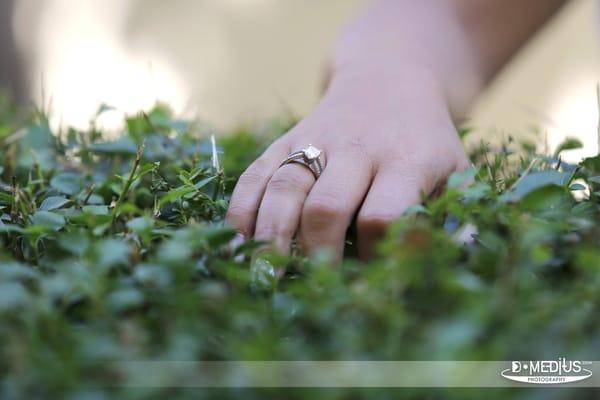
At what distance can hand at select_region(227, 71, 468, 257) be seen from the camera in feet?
3.04

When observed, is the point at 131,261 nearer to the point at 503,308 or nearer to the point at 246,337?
the point at 246,337

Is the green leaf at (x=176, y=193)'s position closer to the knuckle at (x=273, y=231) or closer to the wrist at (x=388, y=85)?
the knuckle at (x=273, y=231)

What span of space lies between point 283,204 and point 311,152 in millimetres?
130

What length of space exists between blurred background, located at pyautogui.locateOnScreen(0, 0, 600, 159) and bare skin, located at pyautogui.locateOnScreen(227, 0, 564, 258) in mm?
3566

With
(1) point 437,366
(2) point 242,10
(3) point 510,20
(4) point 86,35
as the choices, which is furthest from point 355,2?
(1) point 437,366

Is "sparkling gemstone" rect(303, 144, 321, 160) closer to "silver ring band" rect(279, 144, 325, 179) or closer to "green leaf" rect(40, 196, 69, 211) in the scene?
"silver ring band" rect(279, 144, 325, 179)

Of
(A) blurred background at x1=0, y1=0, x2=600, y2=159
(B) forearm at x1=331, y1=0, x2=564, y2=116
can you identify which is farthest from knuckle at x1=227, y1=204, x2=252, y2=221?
(A) blurred background at x1=0, y1=0, x2=600, y2=159

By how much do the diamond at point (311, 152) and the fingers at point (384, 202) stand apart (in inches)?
3.8

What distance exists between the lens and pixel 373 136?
108 centimetres

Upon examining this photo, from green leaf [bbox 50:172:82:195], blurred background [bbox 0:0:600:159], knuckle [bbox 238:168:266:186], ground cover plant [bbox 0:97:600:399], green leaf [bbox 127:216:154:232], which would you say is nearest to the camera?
ground cover plant [bbox 0:97:600:399]

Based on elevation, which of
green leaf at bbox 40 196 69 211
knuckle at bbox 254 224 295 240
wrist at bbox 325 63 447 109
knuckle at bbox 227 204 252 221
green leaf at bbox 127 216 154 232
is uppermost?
wrist at bbox 325 63 447 109

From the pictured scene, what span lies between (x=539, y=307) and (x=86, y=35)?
18.5 feet

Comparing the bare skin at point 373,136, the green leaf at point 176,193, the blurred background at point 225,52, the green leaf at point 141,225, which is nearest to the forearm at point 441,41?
the bare skin at point 373,136

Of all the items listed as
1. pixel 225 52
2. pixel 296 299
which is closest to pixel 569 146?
pixel 296 299
